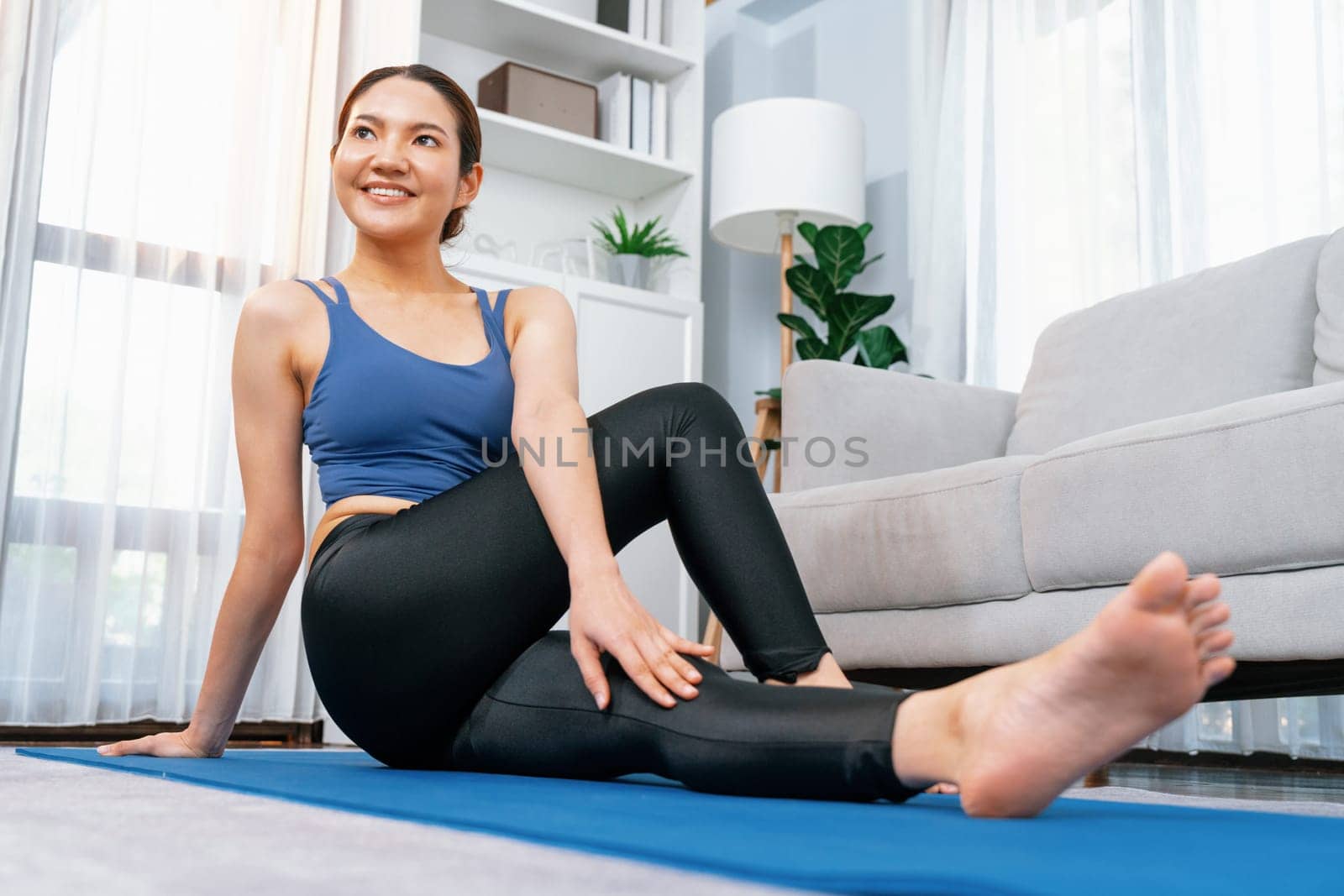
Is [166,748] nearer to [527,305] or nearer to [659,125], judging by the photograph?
[527,305]

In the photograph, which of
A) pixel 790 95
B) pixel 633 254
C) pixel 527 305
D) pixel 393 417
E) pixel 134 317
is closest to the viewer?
pixel 393 417

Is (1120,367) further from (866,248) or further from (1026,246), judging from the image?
(866,248)

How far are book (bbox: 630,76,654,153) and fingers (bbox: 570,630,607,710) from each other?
10.3 feet

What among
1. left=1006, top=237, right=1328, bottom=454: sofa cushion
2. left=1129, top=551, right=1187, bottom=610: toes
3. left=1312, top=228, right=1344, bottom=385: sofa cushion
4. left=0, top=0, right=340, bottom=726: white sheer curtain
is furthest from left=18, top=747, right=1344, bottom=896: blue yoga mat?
left=0, top=0, right=340, bottom=726: white sheer curtain

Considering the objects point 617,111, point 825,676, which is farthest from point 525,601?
point 617,111

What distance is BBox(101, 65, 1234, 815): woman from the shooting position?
722 mm

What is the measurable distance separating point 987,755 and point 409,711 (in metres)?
0.62

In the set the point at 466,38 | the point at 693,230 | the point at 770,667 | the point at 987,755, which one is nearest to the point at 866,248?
the point at 693,230

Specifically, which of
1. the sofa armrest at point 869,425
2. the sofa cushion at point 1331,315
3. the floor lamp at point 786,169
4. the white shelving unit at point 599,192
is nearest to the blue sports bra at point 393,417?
the sofa armrest at point 869,425

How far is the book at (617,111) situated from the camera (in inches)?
155

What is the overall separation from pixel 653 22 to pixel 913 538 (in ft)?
8.45

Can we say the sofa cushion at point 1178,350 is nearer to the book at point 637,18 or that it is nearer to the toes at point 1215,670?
the toes at point 1215,670

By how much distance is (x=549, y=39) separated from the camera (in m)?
3.89

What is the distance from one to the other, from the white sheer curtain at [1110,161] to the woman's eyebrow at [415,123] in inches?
84.7
